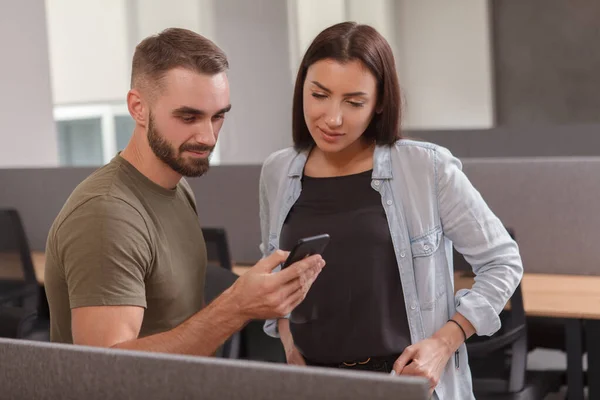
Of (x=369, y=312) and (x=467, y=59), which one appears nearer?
(x=369, y=312)

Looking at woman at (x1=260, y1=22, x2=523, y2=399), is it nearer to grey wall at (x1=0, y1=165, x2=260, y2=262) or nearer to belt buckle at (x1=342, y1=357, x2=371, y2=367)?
belt buckle at (x1=342, y1=357, x2=371, y2=367)

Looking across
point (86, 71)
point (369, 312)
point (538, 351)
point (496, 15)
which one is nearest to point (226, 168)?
point (538, 351)

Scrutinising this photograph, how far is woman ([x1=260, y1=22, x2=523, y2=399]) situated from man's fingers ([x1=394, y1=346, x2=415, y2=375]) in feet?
0.13

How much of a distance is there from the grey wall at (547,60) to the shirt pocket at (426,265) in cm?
593

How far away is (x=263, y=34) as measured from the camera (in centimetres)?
601

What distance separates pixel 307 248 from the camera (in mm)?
1316

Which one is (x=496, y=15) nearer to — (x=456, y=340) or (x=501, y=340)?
(x=501, y=340)

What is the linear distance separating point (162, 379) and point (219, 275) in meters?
1.34

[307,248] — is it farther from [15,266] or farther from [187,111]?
[15,266]

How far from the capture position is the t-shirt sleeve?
119cm

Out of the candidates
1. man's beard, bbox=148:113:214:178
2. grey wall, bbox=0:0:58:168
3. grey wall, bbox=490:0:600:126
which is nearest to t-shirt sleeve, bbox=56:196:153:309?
man's beard, bbox=148:113:214:178

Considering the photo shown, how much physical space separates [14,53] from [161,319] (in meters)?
3.47

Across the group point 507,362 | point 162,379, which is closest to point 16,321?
point 507,362

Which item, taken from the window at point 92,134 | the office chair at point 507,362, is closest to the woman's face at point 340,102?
the office chair at point 507,362
